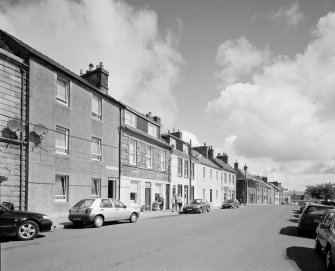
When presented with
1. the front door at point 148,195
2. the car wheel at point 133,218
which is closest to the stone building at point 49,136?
the car wheel at point 133,218

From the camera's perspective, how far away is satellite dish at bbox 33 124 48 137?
1766 centimetres

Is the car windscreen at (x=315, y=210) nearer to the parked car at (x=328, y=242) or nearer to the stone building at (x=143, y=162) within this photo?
the parked car at (x=328, y=242)

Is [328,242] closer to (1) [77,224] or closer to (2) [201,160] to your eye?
(1) [77,224]

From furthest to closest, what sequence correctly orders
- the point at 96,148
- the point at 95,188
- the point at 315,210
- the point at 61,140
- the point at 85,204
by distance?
the point at 96,148 → the point at 95,188 → the point at 61,140 → the point at 85,204 → the point at 315,210

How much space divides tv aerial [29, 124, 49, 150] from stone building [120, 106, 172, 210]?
8.72 m

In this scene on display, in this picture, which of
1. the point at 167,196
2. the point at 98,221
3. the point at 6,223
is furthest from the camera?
the point at 167,196

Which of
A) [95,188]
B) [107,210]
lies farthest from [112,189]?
[107,210]

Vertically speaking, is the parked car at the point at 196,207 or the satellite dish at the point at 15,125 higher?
the satellite dish at the point at 15,125

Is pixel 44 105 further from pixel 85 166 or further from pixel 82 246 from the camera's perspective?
pixel 82 246

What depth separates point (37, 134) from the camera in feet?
58.3

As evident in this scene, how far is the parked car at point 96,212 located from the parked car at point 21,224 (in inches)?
157

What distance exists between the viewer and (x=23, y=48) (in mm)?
17719

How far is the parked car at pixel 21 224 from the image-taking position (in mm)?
10911

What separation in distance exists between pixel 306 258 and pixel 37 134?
45.6ft
